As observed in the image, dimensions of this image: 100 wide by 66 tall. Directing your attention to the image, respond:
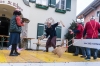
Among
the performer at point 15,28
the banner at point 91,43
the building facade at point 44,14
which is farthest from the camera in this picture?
the building facade at point 44,14

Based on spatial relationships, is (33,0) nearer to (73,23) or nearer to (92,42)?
(73,23)

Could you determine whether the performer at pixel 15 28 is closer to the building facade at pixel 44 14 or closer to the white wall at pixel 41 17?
the building facade at pixel 44 14

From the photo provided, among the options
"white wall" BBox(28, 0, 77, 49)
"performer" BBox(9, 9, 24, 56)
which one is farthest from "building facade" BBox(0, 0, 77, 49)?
"performer" BBox(9, 9, 24, 56)

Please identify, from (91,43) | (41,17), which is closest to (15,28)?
(91,43)

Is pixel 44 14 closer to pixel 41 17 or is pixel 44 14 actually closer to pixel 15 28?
pixel 41 17

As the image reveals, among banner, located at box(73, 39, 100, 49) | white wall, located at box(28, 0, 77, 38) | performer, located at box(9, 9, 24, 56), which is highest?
white wall, located at box(28, 0, 77, 38)

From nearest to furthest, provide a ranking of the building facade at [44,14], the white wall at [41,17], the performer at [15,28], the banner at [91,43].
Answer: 1. the banner at [91,43]
2. the performer at [15,28]
3. the building facade at [44,14]
4. the white wall at [41,17]

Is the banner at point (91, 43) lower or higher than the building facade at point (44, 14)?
lower

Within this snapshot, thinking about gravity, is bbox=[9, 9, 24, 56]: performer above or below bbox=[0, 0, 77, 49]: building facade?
below

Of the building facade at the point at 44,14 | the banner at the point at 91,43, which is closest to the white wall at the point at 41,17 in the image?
the building facade at the point at 44,14

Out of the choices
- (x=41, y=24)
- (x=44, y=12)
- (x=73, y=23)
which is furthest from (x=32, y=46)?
(x=73, y=23)

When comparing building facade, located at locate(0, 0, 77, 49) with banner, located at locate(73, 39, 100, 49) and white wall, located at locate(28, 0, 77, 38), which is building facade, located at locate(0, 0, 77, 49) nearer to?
white wall, located at locate(28, 0, 77, 38)

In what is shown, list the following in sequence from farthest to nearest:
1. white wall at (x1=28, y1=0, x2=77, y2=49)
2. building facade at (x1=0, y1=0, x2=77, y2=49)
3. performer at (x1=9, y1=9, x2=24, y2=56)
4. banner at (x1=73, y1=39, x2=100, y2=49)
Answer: white wall at (x1=28, y1=0, x2=77, y2=49)
building facade at (x1=0, y1=0, x2=77, y2=49)
performer at (x1=9, y1=9, x2=24, y2=56)
banner at (x1=73, y1=39, x2=100, y2=49)

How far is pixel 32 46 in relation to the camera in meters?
12.6
